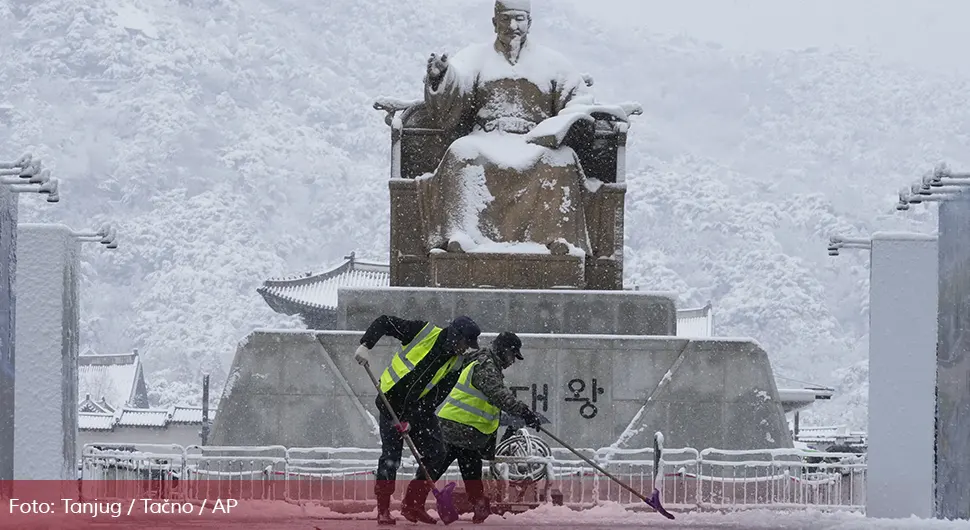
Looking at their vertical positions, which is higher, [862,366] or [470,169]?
[470,169]

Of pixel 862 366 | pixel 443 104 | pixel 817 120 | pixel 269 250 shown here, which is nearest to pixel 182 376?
pixel 269 250

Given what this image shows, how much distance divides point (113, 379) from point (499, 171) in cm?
3859

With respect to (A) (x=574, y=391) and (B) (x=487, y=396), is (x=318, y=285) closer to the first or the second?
(A) (x=574, y=391)

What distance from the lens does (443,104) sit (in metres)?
11.7

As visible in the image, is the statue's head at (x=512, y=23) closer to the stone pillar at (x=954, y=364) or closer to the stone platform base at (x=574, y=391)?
the stone platform base at (x=574, y=391)

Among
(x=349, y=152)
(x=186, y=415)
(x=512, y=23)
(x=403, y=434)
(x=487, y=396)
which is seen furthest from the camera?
(x=349, y=152)

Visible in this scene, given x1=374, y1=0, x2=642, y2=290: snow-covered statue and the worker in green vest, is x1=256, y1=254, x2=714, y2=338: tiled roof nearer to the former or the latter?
x1=374, y1=0, x2=642, y2=290: snow-covered statue

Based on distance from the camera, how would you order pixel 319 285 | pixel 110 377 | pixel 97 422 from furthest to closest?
1. pixel 110 377
2. pixel 97 422
3. pixel 319 285

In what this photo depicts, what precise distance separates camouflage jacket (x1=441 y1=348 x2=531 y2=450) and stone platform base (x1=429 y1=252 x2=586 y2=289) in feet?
11.6

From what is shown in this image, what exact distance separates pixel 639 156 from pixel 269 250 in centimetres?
2042

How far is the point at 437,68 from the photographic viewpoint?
1152 centimetres

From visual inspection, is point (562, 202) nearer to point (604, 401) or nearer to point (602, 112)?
point (602, 112)

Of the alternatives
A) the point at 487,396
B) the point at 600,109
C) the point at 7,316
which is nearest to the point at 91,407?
the point at 600,109

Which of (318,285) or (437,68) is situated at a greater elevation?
(437,68)
